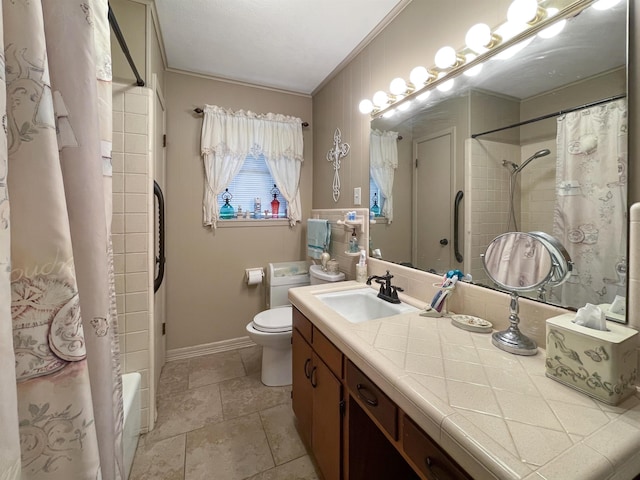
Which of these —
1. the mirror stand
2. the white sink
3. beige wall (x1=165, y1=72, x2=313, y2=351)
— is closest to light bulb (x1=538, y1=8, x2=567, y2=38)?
the mirror stand

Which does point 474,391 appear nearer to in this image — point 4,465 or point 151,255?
point 4,465

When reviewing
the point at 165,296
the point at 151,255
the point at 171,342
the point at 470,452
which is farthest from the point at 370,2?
the point at 171,342

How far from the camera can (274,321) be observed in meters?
2.05

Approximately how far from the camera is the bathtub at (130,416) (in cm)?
125

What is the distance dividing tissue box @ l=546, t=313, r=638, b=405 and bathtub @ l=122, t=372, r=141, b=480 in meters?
1.61

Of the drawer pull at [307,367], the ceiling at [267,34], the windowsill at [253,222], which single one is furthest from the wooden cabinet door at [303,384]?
the ceiling at [267,34]

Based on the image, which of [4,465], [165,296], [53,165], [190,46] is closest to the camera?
[4,465]

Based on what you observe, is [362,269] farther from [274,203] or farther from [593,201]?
[274,203]

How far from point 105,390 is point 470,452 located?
0.77 meters

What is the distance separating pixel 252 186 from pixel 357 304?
1.67m

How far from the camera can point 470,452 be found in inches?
21.0

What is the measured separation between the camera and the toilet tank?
2.55 meters

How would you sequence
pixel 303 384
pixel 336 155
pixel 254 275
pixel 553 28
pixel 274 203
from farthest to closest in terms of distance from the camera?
pixel 274 203 → pixel 254 275 → pixel 336 155 → pixel 303 384 → pixel 553 28

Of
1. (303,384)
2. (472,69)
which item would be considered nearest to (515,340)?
(303,384)
